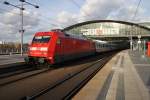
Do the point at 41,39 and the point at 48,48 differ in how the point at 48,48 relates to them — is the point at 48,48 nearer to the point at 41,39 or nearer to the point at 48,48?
the point at 48,48

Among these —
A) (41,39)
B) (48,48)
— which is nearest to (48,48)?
(48,48)

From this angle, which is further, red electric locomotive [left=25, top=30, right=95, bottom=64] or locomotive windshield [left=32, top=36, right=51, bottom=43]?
locomotive windshield [left=32, top=36, right=51, bottom=43]

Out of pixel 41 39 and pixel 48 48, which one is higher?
pixel 41 39

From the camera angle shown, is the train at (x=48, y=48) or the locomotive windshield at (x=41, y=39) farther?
the locomotive windshield at (x=41, y=39)

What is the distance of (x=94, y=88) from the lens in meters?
12.8

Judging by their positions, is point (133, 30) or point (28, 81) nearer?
point (28, 81)

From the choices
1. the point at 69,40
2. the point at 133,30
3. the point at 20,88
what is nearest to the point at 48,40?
the point at 69,40

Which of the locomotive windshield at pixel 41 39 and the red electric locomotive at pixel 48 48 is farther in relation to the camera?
the locomotive windshield at pixel 41 39

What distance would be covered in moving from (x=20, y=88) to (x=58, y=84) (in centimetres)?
211

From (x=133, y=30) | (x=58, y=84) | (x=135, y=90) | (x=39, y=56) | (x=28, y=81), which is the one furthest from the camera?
(x=133, y=30)

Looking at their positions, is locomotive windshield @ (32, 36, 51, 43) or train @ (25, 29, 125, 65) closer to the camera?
train @ (25, 29, 125, 65)

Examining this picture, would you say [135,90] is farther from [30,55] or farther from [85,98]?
[30,55]

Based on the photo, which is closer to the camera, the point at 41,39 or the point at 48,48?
the point at 48,48

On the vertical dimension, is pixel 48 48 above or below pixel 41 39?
below
